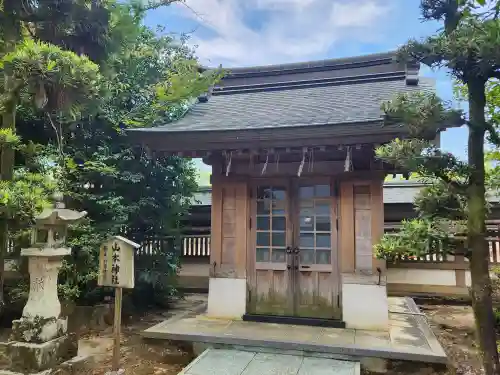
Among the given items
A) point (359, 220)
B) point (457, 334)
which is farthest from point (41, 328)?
point (457, 334)

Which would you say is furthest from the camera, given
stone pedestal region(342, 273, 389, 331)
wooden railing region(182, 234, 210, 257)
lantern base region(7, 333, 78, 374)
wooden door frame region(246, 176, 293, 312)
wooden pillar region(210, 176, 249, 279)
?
wooden railing region(182, 234, 210, 257)

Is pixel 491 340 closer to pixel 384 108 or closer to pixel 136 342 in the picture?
pixel 384 108

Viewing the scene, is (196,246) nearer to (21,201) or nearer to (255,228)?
(255,228)

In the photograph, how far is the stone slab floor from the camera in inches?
151

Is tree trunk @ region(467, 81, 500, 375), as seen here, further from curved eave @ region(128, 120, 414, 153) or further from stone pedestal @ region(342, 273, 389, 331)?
stone pedestal @ region(342, 273, 389, 331)

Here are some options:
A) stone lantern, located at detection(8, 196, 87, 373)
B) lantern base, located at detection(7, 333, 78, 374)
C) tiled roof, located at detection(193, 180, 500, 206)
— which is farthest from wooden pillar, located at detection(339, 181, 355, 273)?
tiled roof, located at detection(193, 180, 500, 206)

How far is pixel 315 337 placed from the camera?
460 cm

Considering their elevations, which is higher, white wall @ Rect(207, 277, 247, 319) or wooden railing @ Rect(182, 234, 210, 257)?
wooden railing @ Rect(182, 234, 210, 257)

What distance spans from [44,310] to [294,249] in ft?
11.5

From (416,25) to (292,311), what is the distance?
166 inches

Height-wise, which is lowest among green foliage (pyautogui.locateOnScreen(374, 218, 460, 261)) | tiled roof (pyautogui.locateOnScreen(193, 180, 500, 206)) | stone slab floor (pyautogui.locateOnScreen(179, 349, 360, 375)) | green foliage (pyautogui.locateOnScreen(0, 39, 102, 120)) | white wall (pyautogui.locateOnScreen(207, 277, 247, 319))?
stone slab floor (pyautogui.locateOnScreen(179, 349, 360, 375))

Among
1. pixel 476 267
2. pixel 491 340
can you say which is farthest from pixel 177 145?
pixel 491 340

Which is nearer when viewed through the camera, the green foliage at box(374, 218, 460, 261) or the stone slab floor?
the green foliage at box(374, 218, 460, 261)

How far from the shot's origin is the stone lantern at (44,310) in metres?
3.71
